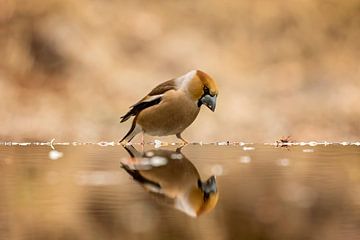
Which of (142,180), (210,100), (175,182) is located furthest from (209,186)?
(210,100)

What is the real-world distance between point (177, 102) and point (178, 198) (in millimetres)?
3429

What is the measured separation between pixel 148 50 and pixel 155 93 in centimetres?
476

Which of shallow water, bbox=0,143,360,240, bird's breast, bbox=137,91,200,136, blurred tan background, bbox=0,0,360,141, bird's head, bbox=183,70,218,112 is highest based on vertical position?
blurred tan background, bbox=0,0,360,141

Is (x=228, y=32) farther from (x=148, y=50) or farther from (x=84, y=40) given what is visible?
(x=84, y=40)

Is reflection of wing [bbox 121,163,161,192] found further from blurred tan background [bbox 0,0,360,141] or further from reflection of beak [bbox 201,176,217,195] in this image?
blurred tan background [bbox 0,0,360,141]

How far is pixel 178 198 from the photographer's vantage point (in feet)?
12.3

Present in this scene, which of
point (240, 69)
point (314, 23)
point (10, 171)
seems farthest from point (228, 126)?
point (10, 171)

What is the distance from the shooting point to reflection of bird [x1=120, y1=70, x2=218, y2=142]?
705cm

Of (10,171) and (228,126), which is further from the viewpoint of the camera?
(228,126)

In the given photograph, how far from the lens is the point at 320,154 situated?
6699 millimetres

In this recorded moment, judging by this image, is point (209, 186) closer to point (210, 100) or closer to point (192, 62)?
point (210, 100)

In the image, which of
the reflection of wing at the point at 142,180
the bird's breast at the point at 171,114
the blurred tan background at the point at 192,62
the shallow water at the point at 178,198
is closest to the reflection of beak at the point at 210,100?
the bird's breast at the point at 171,114

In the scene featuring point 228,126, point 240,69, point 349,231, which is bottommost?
point 349,231

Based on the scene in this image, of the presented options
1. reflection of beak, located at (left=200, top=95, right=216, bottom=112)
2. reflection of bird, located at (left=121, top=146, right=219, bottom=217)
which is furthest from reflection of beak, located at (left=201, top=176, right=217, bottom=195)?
reflection of beak, located at (left=200, top=95, right=216, bottom=112)
